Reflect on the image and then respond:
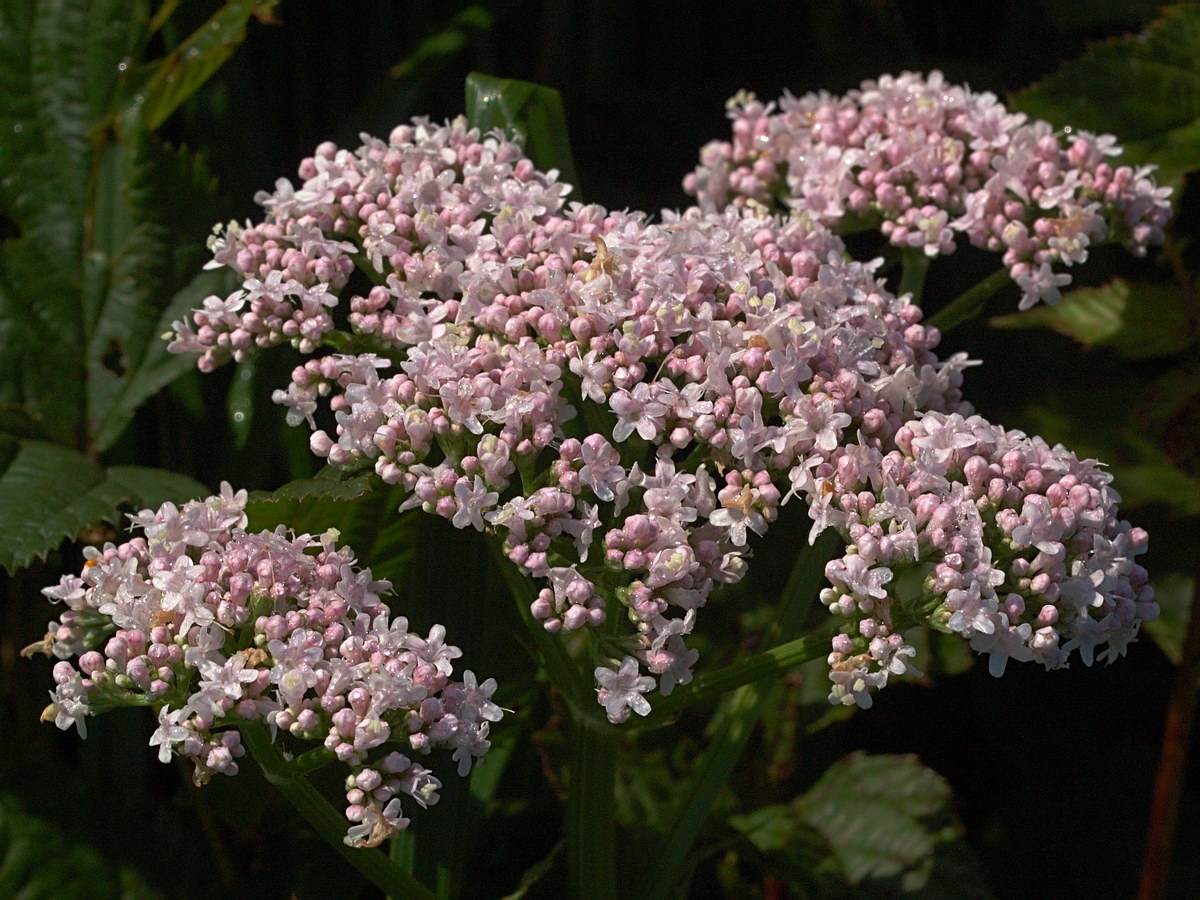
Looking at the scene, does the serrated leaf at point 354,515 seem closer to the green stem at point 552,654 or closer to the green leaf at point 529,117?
the green stem at point 552,654

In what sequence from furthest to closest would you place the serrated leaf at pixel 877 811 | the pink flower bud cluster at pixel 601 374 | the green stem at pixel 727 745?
the serrated leaf at pixel 877 811
the green stem at pixel 727 745
the pink flower bud cluster at pixel 601 374

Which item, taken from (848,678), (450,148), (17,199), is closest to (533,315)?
(450,148)

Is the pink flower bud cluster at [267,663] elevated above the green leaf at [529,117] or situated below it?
below

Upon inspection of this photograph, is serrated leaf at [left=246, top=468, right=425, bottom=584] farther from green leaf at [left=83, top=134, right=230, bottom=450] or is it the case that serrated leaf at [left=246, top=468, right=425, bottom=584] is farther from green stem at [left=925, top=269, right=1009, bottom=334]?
green stem at [left=925, top=269, right=1009, bottom=334]

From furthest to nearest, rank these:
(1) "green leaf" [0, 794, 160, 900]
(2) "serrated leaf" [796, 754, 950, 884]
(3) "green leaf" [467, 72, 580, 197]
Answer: (2) "serrated leaf" [796, 754, 950, 884], (3) "green leaf" [467, 72, 580, 197], (1) "green leaf" [0, 794, 160, 900]

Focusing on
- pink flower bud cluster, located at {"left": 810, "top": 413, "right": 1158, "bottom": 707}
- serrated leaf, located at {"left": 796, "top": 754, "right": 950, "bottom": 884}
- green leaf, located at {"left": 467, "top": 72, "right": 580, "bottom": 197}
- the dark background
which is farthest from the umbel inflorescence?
serrated leaf, located at {"left": 796, "top": 754, "right": 950, "bottom": 884}

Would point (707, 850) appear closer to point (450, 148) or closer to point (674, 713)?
point (674, 713)

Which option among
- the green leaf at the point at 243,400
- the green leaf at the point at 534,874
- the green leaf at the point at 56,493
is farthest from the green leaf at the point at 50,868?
the green leaf at the point at 243,400
